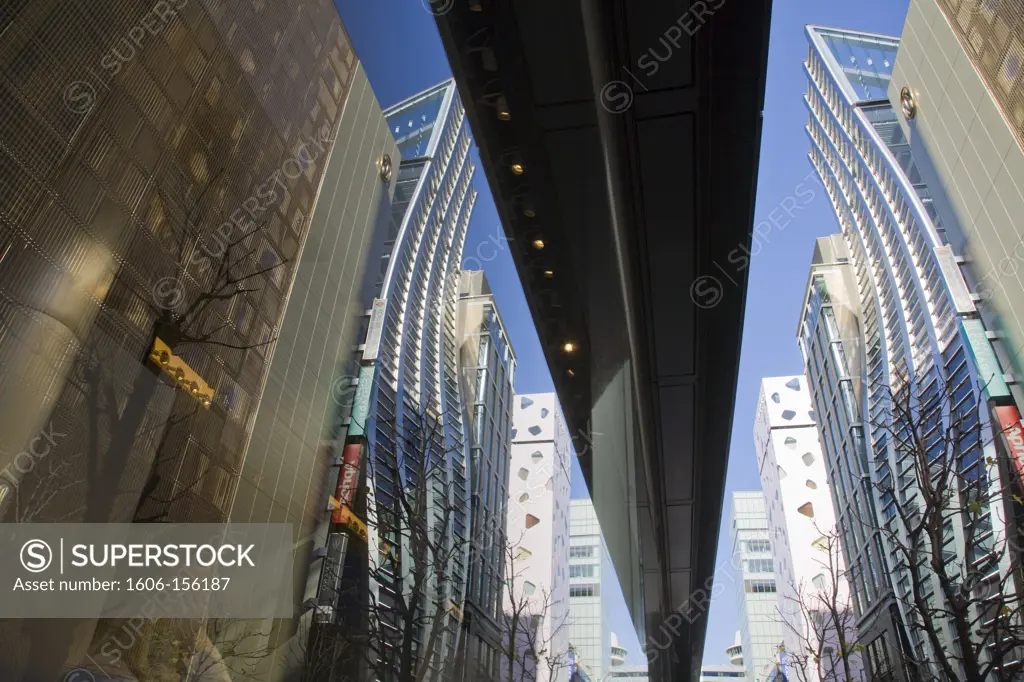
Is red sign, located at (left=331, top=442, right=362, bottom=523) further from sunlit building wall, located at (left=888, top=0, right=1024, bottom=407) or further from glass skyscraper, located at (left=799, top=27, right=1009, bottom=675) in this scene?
sunlit building wall, located at (left=888, top=0, right=1024, bottom=407)

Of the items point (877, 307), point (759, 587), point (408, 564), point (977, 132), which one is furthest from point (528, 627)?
point (759, 587)

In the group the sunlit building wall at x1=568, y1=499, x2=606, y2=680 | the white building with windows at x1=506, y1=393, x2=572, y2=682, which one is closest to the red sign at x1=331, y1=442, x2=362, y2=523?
the white building with windows at x1=506, y1=393, x2=572, y2=682

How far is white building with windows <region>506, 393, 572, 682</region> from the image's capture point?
51.7ft

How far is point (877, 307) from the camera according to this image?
2488cm

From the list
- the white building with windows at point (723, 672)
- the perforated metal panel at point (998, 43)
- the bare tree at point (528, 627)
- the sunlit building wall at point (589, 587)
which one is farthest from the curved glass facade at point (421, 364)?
the white building with windows at point (723, 672)

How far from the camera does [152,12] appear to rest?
6.81m

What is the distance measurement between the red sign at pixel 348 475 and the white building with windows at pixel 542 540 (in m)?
Answer: 3.30

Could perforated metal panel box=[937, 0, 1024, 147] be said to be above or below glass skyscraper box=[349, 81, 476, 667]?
above

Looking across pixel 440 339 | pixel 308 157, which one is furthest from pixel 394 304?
pixel 308 157

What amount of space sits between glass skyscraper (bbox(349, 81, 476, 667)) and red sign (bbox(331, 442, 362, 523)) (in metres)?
0.31

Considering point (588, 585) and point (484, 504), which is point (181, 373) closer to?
point (484, 504)

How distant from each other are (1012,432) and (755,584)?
61950 millimetres

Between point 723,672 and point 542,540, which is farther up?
point 723,672

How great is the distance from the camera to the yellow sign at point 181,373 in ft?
24.0
